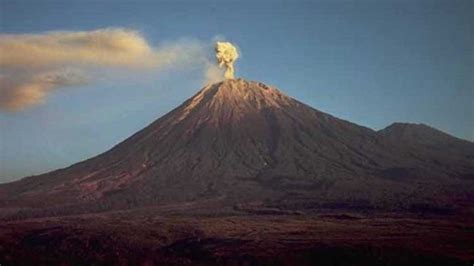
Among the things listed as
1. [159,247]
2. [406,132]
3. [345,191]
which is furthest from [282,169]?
[406,132]

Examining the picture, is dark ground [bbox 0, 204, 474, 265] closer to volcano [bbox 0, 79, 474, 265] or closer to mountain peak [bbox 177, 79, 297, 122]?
volcano [bbox 0, 79, 474, 265]

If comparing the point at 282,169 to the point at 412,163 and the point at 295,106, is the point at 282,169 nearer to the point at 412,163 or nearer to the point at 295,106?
the point at 412,163

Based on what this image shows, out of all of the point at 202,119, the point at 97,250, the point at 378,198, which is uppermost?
the point at 202,119

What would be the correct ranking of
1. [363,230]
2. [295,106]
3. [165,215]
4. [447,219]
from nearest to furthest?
[363,230] → [447,219] → [165,215] → [295,106]

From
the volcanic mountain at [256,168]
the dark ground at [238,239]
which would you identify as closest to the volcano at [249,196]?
the dark ground at [238,239]

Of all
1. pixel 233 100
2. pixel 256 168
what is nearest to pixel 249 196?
pixel 256 168

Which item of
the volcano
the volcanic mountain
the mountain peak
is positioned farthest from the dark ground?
the mountain peak
